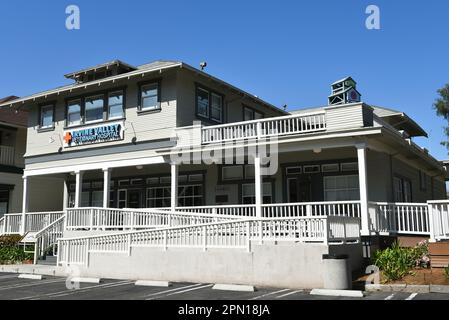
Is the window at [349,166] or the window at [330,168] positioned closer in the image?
the window at [349,166]

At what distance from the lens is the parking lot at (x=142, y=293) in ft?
35.5

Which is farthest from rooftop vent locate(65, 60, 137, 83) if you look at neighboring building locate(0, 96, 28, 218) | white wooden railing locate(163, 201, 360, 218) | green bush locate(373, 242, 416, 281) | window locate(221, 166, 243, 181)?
green bush locate(373, 242, 416, 281)

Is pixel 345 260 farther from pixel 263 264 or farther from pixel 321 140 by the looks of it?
pixel 321 140

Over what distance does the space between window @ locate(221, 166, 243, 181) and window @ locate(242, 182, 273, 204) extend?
52 cm

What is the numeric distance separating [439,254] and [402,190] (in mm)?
9164

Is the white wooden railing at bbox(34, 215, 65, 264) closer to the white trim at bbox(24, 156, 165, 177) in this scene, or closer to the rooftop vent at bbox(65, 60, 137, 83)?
the white trim at bbox(24, 156, 165, 177)

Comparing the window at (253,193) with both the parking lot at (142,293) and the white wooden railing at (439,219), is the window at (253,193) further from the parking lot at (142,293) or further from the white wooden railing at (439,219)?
the white wooden railing at (439,219)

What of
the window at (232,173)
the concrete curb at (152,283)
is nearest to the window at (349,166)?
the window at (232,173)

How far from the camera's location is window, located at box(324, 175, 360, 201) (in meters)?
19.3

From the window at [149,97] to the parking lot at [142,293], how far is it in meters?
9.10

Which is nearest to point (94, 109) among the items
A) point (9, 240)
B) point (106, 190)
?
point (106, 190)

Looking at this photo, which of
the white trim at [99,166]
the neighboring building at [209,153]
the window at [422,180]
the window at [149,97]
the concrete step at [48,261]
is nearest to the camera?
the neighboring building at [209,153]

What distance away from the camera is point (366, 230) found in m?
15.5
